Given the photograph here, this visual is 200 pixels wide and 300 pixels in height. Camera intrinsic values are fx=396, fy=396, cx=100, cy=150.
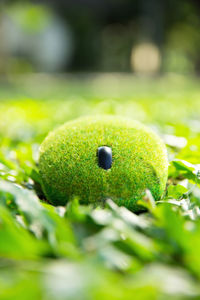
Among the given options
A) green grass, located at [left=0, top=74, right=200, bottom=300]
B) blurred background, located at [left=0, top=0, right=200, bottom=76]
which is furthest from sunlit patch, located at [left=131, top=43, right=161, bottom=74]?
green grass, located at [left=0, top=74, right=200, bottom=300]

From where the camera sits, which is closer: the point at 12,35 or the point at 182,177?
the point at 182,177

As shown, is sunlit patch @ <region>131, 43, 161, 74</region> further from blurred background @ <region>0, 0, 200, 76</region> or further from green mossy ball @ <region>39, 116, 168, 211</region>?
green mossy ball @ <region>39, 116, 168, 211</region>

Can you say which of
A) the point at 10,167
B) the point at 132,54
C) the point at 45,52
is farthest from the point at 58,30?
the point at 10,167

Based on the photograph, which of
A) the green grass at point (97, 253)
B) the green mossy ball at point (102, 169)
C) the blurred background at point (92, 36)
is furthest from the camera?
the blurred background at point (92, 36)

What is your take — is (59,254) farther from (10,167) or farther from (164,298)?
(10,167)

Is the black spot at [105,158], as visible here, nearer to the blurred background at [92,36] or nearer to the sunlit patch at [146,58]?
the sunlit patch at [146,58]

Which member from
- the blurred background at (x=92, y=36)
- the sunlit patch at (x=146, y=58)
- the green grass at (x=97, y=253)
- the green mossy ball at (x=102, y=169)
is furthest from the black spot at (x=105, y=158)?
the blurred background at (x=92, y=36)
